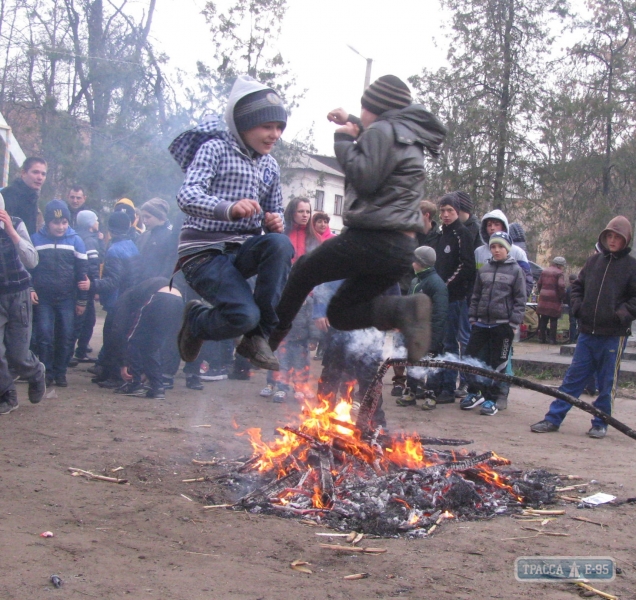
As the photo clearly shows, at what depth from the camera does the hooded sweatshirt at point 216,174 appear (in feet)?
12.8

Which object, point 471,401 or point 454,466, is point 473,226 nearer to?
point 471,401

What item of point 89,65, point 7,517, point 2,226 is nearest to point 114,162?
point 89,65

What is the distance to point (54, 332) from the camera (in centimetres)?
843

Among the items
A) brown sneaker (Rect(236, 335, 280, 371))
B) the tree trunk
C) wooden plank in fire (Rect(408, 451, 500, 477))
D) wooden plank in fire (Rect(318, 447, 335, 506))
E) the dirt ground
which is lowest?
the dirt ground

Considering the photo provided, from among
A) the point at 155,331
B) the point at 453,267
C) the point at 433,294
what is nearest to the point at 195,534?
the point at 155,331

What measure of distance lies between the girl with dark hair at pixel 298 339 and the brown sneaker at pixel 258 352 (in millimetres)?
3900

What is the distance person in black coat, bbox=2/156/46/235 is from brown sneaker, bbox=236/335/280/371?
5.60 metres

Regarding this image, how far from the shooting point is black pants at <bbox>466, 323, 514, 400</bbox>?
8266 millimetres

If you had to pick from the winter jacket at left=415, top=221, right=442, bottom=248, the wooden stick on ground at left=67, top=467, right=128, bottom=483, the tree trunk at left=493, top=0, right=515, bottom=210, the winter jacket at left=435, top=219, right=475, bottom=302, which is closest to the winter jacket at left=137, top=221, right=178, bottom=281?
the winter jacket at left=415, top=221, right=442, bottom=248

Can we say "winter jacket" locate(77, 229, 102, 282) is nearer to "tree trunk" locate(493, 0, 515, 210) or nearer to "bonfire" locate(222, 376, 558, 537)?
"bonfire" locate(222, 376, 558, 537)

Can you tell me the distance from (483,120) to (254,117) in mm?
19249

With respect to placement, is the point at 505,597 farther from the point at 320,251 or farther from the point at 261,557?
the point at 320,251

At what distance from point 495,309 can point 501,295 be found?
177 mm

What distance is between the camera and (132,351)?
837cm
